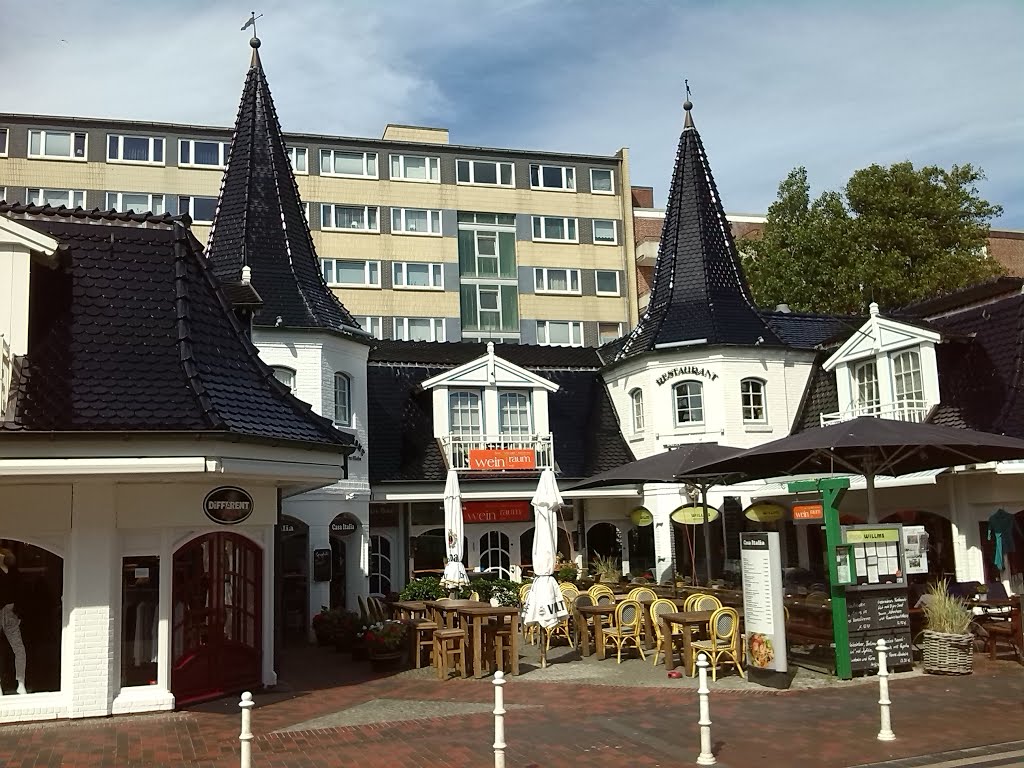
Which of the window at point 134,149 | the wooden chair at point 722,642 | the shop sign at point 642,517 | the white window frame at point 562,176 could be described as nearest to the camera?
the wooden chair at point 722,642

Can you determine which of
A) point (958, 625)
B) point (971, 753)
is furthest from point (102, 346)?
point (958, 625)

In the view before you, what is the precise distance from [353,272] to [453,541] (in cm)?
2649

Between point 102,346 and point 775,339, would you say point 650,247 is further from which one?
point 102,346

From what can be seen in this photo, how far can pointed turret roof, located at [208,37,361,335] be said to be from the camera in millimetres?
22688

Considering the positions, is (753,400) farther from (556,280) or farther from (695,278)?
(556,280)

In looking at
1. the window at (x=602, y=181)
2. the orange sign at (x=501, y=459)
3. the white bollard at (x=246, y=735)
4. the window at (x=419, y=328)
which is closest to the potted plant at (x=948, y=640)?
the white bollard at (x=246, y=735)

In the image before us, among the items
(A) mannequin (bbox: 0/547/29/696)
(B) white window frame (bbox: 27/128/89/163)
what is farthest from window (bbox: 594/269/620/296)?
(A) mannequin (bbox: 0/547/29/696)

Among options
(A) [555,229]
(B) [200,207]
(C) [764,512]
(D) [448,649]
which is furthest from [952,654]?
(B) [200,207]

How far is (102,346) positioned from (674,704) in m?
8.54

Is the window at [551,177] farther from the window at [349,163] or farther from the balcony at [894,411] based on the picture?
the balcony at [894,411]

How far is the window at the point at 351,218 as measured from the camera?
44156 millimetres

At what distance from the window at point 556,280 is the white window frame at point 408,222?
206 inches

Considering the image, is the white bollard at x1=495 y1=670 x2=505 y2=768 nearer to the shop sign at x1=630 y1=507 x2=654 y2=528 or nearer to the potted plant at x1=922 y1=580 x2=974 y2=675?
the potted plant at x1=922 y1=580 x2=974 y2=675

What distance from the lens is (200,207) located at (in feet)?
142
